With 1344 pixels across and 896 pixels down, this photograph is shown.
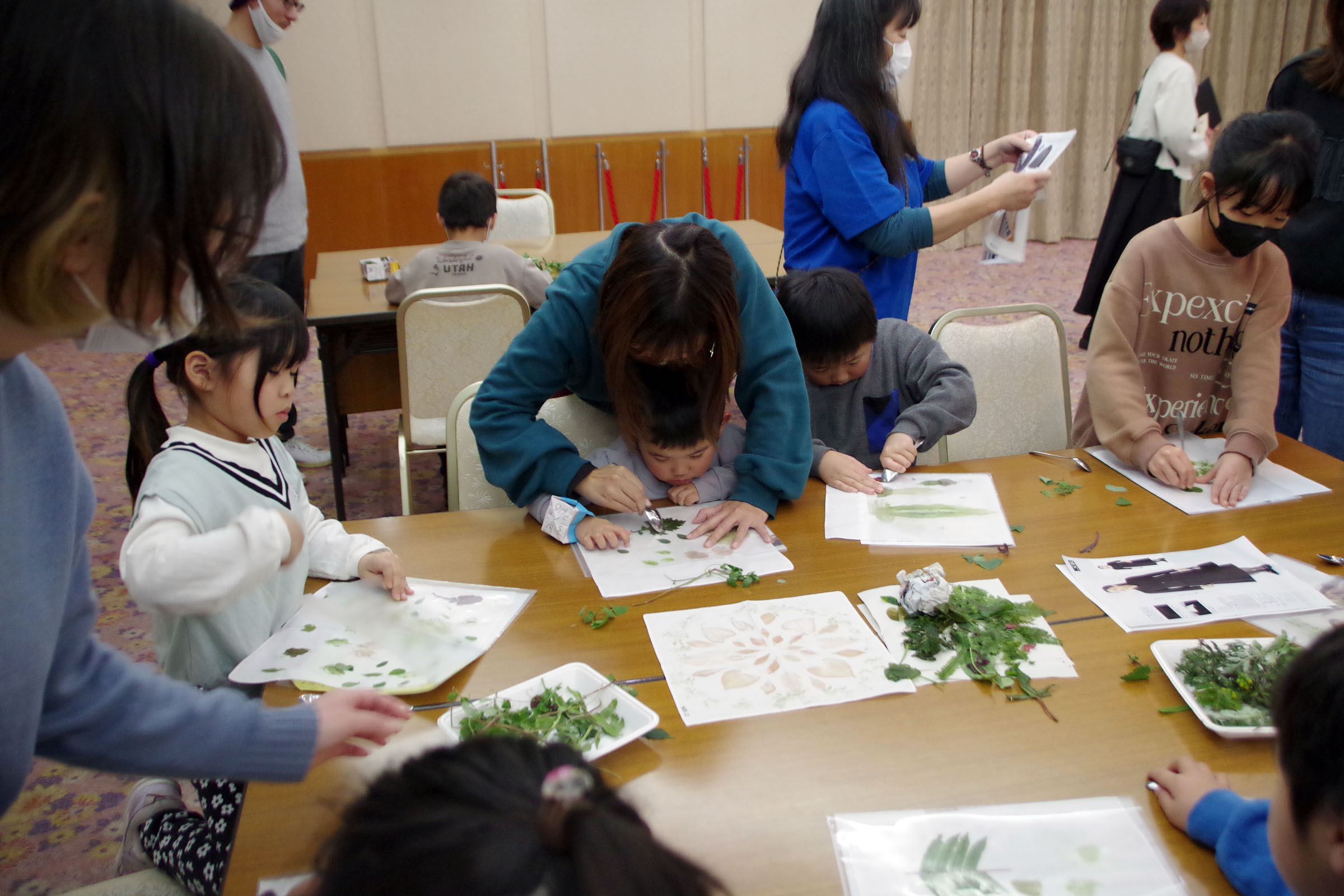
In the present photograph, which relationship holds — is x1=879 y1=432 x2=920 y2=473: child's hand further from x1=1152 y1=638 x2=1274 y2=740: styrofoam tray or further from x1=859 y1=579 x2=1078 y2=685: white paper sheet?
x1=1152 y1=638 x2=1274 y2=740: styrofoam tray

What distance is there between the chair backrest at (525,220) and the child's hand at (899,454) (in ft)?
9.08

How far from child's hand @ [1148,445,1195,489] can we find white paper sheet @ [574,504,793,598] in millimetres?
759

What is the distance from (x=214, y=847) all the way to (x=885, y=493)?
3.89 ft

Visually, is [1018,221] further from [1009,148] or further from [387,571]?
[387,571]

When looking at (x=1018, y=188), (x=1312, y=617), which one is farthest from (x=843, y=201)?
(x=1312, y=617)

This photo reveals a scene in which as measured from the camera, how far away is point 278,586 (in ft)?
4.55

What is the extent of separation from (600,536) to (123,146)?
103 centimetres

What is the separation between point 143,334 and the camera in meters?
0.66

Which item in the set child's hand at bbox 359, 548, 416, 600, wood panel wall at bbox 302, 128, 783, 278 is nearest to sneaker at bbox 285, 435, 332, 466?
wood panel wall at bbox 302, 128, 783, 278

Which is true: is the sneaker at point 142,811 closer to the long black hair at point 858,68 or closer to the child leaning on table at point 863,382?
the child leaning on table at point 863,382

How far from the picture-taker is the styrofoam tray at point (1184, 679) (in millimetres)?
1032

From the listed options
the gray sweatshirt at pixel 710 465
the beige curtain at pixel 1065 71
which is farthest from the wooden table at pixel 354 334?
the beige curtain at pixel 1065 71

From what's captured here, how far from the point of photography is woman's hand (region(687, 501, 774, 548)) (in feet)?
5.02

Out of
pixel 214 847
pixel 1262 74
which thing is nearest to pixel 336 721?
pixel 214 847
